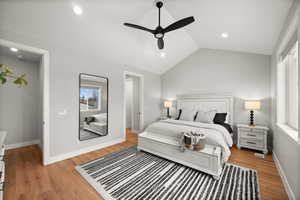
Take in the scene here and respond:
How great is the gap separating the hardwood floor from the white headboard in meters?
1.34

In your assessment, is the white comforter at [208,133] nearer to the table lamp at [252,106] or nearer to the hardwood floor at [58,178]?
the hardwood floor at [58,178]

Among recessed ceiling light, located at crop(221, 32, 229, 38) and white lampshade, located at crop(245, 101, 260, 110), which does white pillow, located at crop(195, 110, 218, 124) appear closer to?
white lampshade, located at crop(245, 101, 260, 110)

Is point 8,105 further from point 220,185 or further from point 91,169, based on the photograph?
point 220,185

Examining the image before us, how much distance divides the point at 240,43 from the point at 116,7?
299cm

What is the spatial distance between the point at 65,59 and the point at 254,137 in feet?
15.8

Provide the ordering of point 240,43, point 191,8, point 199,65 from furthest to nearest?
point 199,65, point 240,43, point 191,8

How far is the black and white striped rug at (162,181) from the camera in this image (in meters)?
1.69

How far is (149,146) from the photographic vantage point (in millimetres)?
2871

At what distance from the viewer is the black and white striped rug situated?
1.69 m

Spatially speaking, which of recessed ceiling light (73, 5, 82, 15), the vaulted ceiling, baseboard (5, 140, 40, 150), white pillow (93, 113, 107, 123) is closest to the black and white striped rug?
white pillow (93, 113, 107, 123)

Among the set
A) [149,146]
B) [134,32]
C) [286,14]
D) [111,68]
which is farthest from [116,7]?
[149,146]

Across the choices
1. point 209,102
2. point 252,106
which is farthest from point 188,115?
point 252,106

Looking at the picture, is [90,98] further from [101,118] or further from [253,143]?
[253,143]

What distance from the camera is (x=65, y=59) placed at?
8.85 ft
